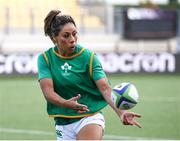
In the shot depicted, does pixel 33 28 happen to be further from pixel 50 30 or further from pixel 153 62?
pixel 50 30

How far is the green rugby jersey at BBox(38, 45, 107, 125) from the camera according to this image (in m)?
6.54

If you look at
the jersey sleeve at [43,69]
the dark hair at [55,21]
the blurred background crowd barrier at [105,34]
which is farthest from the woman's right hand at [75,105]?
the blurred background crowd barrier at [105,34]

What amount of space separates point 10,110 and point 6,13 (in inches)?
589

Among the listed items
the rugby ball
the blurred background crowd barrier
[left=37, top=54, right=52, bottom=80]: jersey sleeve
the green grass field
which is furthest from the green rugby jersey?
the blurred background crowd barrier

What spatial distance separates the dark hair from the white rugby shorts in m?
0.88

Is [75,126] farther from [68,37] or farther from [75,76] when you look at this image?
[68,37]

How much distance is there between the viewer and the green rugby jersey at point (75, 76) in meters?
6.54

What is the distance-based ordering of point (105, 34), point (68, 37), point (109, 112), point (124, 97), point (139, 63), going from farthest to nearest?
1. point (105, 34)
2. point (139, 63)
3. point (109, 112)
4. point (68, 37)
5. point (124, 97)

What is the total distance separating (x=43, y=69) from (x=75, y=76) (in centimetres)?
33

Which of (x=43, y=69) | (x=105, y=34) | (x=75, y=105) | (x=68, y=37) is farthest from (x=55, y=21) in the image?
(x=105, y=34)

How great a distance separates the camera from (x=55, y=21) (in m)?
6.52

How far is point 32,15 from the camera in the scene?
2998 cm

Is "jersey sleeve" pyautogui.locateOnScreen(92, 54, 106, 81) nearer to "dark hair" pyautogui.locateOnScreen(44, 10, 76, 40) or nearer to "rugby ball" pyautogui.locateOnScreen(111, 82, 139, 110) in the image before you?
"rugby ball" pyautogui.locateOnScreen(111, 82, 139, 110)

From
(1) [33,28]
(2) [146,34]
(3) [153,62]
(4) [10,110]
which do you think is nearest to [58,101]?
(4) [10,110]
